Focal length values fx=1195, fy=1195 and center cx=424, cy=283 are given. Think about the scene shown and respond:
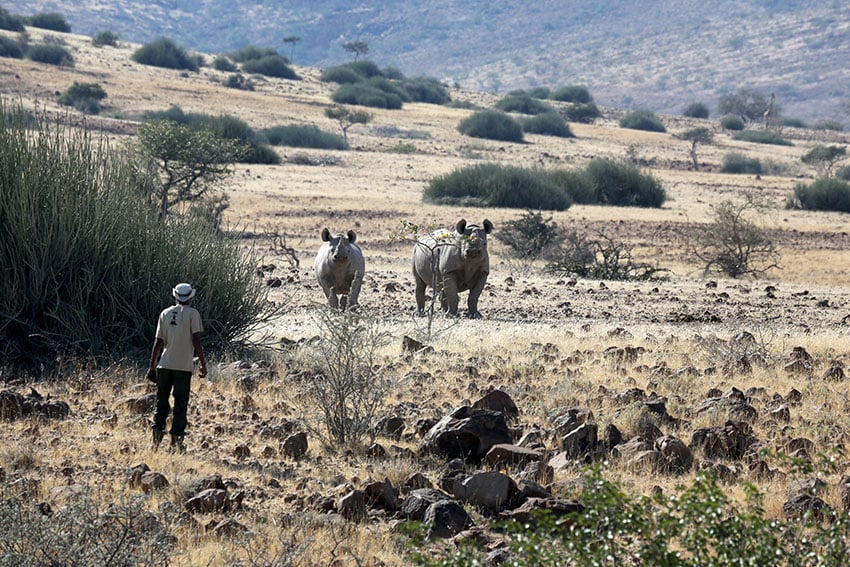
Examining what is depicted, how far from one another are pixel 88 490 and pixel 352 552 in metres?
1.60

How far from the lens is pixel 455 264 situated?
17047 mm

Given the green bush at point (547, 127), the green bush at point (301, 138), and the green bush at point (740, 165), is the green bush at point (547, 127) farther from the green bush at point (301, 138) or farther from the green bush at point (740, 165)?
the green bush at point (301, 138)

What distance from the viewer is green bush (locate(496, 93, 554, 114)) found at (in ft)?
312

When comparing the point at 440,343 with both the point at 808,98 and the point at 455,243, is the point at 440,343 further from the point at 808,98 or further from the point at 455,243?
the point at 808,98

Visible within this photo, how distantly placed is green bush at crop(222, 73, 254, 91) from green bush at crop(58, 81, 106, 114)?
60.6ft

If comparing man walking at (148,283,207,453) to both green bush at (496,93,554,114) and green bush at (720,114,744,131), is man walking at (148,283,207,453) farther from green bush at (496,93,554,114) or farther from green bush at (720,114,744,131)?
green bush at (720,114,744,131)

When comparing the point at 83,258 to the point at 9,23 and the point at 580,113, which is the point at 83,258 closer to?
the point at 9,23

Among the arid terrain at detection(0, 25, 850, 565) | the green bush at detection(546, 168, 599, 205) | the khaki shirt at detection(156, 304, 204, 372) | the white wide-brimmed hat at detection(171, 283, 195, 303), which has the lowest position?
the arid terrain at detection(0, 25, 850, 565)

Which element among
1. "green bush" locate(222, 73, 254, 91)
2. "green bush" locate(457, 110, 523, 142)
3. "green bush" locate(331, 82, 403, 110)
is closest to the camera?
"green bush" locate(457, 110, 523, 142)

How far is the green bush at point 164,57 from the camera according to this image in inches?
3501

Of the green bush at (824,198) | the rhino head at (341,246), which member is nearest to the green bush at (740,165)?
the green bush at (824,198)

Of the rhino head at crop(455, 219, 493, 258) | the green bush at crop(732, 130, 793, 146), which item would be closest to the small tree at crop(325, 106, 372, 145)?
the green bush at crop(732, 130, 793, 146)

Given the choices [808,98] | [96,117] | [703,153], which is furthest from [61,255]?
[808,98]

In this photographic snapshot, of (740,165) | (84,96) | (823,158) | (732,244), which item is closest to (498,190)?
(732,244)
